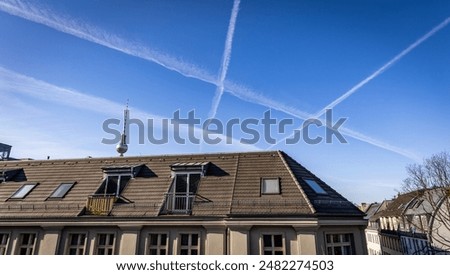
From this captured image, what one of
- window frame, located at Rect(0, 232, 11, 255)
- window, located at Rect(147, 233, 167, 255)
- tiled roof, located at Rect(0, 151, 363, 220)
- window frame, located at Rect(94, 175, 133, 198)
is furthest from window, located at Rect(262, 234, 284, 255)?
window frame, located at Rect(0, 232, 11, 255)

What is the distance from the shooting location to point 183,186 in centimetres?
1516

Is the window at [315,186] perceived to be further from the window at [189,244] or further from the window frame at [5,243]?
the window frame at [5,243]

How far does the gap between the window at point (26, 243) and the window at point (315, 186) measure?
1401cm

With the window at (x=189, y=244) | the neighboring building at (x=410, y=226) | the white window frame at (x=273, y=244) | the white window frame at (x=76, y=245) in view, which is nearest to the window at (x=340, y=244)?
the white window frame at (x=273, y=244)

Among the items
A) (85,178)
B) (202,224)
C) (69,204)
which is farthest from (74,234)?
(202,224)

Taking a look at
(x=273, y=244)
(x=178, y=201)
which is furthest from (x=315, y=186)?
(x=178, y=201)

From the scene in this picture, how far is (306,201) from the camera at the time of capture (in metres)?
12.5

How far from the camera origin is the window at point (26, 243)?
13.4m

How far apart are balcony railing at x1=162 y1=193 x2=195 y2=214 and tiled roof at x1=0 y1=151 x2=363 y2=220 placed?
280 mm

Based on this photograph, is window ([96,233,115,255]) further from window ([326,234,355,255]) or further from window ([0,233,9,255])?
window ([326,234,355,255])

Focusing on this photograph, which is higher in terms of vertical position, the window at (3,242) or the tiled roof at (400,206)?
the tiled roof at (400,206)

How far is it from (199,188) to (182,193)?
3.33 ft
